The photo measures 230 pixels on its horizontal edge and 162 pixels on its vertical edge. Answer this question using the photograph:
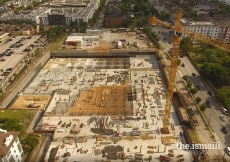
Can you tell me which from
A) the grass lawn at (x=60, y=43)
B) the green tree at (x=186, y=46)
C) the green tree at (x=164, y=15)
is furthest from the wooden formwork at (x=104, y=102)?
the green tree at (x=164, y=15)

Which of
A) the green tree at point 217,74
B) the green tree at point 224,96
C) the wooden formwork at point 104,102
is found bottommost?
the wooden formwork at point 104,102

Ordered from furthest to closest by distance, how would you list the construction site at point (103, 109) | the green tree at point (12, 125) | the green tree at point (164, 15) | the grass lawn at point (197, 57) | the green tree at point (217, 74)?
1. the green tree at point (164, 15)
2. the grass lawn at point (197, 57)
3. the green tree at point (217, 74)
4. the green tree at point (12, 125)
5. the construction site at point (103, 109)

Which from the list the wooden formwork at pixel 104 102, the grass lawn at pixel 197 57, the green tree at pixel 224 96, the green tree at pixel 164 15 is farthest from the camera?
the green tree at pixel 164 15

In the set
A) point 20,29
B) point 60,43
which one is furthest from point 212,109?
point 20,29

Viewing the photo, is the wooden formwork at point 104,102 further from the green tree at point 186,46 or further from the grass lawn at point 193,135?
the green tree at point 186,46

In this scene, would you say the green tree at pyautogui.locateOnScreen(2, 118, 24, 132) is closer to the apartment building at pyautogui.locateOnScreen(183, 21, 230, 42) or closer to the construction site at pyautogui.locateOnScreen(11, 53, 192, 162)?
the construction site at pyautogui.locateOnScreen(11, 53, 192, 162)

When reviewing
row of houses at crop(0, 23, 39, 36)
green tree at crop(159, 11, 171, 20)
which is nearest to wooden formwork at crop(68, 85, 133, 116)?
row of houses at crop(0, 23, 39, 36)

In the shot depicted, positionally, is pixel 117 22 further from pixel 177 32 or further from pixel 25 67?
pixel 177 32

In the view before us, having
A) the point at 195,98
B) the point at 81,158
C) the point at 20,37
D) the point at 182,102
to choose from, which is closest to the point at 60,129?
the point at 81,158
